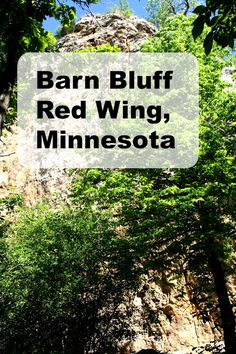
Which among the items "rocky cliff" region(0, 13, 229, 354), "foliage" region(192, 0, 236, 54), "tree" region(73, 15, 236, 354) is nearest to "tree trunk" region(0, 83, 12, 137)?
"foliage" region(192, 0, 236, 54)

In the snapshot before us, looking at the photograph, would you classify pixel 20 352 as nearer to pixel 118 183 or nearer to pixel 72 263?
pixel 72 263

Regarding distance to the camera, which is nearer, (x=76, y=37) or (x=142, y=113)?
(x=142, y=113)

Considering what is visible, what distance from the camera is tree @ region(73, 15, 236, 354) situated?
35.1 feet

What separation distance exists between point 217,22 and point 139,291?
11583mm

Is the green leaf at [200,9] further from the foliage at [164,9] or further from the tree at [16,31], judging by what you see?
the foliage at [164,9]

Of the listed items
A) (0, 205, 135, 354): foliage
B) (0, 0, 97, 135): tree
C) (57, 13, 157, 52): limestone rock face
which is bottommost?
(0, 205, 135, 354): foliage

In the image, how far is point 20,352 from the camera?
11.4 m

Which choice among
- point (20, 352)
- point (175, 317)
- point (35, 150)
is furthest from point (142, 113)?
point (35, 150)

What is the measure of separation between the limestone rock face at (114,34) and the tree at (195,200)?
1732cm

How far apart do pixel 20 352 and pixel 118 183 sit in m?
5.81

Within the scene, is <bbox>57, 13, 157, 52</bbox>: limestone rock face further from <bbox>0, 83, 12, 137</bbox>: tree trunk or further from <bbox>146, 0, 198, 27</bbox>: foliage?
<bbox>0, 83, 12, 137</bbox>: tree trunk

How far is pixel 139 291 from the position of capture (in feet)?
44.0

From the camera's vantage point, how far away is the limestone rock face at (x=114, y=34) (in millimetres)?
29344

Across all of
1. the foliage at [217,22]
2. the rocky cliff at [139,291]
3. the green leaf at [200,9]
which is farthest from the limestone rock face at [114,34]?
the green leaf at [200,9]
